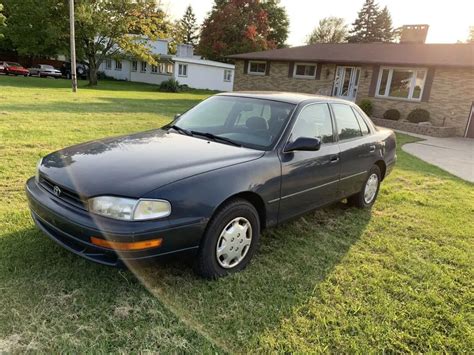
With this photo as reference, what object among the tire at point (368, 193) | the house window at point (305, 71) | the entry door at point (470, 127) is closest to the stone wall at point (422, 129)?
the entry door at point (470, 127)

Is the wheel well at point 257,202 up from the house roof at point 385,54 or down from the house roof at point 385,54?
down

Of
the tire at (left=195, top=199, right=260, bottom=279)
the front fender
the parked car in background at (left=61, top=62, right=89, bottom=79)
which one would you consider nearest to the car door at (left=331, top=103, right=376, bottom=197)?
the front fender

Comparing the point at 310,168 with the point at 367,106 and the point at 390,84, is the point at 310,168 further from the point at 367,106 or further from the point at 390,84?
the point at 390,84

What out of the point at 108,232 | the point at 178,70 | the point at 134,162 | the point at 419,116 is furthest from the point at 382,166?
the point at 178,70

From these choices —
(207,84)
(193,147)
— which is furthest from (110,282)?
(207,84)

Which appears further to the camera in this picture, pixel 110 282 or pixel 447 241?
pixel 447 241

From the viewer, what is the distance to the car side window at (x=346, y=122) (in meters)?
4.50

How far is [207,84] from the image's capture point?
37.1 m

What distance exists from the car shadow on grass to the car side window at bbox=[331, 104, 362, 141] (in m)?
1.26

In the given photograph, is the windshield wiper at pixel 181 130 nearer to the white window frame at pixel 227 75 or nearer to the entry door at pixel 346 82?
the entry door at pixel 346 82

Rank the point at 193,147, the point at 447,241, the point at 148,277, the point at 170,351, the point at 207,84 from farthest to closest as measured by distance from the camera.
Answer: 1. the point at 207,84
2. the point at 447,241
3. the point at 193,147
4. the point at 148,277
5. the point at 170,351

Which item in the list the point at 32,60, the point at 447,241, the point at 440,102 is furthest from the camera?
the point at 32,60

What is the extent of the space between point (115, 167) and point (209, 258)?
1050 mm

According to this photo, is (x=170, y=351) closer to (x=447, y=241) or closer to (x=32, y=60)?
(x=447, y=241)
